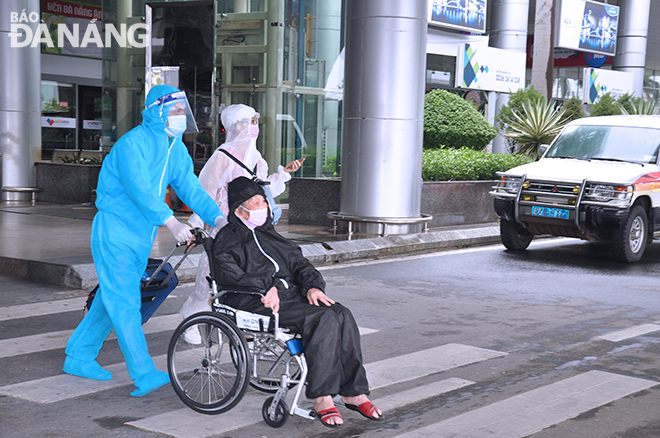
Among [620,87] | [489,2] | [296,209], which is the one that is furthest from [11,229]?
[620,87]

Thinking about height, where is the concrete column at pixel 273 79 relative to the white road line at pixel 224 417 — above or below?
above

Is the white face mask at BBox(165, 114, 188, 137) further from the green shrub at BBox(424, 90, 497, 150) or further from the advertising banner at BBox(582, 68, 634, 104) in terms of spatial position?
the advertising banner at BBox(582, 68, 634, 104)

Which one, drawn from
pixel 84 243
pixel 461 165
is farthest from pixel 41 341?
pixel 461 165

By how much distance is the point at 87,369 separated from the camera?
5.48 meters

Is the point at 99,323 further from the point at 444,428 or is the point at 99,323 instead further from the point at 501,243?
the point at 501,243

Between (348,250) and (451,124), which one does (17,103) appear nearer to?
(451,124)

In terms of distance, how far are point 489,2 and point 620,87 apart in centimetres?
760

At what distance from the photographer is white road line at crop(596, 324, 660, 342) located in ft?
23.0

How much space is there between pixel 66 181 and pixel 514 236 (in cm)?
982

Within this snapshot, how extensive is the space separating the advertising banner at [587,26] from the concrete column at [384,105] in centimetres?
1978

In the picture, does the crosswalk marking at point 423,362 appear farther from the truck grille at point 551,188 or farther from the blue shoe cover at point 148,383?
the truck grille at point 551,188

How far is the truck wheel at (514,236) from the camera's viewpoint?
40.4 ft

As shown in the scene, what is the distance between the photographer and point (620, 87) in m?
34.5

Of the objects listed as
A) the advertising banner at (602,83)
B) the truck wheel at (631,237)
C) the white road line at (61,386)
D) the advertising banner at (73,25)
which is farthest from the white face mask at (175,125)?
the advertising banner at (602,83)
